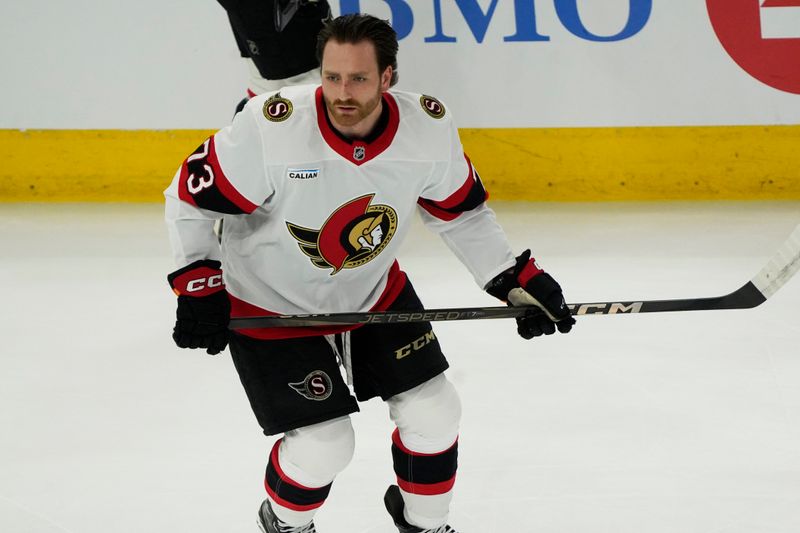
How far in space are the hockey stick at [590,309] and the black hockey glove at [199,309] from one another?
62mm

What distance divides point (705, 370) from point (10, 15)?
10.8 feet

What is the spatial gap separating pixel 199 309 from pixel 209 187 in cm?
21

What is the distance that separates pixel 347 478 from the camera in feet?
8.63

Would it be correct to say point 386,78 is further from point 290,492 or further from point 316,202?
point 290,492

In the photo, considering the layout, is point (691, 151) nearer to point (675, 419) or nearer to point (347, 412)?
point (675, 419)

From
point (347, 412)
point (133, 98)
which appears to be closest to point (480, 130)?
point (133, 98)

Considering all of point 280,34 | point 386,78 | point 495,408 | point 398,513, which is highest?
point 386,78

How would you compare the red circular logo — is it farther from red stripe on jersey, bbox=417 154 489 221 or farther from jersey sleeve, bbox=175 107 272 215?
jersey sleeve, bbox=175 107 272 215

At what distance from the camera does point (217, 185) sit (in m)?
2.00

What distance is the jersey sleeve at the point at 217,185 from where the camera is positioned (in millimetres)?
1992

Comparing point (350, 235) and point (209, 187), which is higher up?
point (209, 187)

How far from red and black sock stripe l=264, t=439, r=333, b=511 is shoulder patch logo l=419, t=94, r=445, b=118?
2.24 ft

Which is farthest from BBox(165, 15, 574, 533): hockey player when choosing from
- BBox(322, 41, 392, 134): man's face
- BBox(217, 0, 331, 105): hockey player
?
BBox(217, 0, 331, 105): hockey player

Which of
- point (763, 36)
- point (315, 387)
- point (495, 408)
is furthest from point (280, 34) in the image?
point (763, 36)
